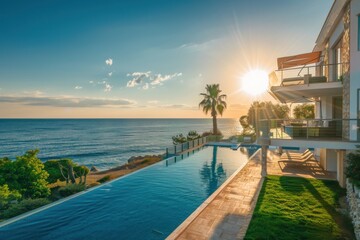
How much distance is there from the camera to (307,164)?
14.7m

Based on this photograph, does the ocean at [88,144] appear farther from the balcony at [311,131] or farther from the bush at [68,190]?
the balcony at [311,131]

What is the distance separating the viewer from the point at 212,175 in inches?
548

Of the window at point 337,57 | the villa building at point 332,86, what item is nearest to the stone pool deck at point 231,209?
the villa building at point 332,86

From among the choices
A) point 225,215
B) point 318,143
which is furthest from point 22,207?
point 318,143

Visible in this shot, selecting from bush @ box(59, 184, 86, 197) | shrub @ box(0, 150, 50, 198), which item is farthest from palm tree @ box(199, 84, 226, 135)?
shrub @ box(0, 150, 50, 198)

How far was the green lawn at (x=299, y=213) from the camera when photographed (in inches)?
236

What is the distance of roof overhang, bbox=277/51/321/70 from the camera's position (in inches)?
462

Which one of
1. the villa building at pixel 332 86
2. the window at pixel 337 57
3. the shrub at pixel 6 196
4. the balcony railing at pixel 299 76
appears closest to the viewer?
the villa building at pixel 332 86

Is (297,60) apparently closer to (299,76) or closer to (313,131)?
(299,76)

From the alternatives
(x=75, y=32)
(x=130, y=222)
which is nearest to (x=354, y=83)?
(x=130, y=222)

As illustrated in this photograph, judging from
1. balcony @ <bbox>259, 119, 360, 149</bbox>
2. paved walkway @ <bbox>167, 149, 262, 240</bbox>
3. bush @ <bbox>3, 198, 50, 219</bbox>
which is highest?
balcony @ <bbox>259, 119, 360, 149</bbox>

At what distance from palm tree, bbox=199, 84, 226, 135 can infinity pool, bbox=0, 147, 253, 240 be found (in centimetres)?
1748

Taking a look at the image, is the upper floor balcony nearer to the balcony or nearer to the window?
the window

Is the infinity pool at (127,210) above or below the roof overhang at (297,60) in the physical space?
below
